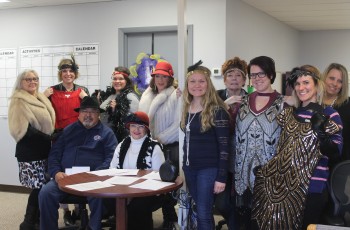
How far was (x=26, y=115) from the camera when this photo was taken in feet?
12.8

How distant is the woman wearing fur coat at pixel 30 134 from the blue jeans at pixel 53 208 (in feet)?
1.69

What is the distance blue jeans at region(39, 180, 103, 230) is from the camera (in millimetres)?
3395

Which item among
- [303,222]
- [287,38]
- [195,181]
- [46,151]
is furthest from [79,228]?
[287,38]

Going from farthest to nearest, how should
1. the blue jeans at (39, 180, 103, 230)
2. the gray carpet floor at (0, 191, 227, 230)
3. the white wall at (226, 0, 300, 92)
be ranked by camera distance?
1. the white wall at (226, 0, 300, 92)
2. the gray carpet floor at (0, 191, 227, 230)
3. the blue jeans at (39, 180, 103, 230)

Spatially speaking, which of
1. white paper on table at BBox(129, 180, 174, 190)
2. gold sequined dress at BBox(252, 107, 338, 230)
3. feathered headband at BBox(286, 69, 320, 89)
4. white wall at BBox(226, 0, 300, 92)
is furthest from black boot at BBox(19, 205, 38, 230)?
feathered headband at BBox(286, 69, 320, 89)

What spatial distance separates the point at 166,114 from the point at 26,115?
51.0 inches

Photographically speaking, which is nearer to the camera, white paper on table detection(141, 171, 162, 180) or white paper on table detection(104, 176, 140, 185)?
white paper on table detection(104, 176, 140, 185)

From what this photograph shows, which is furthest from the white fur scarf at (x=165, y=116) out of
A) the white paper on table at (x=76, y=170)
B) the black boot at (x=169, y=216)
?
the white paper on table at (x=76, y=170)

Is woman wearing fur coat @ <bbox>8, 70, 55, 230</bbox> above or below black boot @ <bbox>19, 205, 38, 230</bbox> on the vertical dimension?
above

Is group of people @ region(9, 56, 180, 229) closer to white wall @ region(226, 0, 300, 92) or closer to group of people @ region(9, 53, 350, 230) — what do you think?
group of people @ region(9, 53, 350, 230)

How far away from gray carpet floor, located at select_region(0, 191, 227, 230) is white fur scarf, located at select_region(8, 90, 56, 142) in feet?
3.17

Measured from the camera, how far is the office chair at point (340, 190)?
2.70m

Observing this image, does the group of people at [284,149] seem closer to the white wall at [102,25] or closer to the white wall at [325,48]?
the white wall at [102,25]

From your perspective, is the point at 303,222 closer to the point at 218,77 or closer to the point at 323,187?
the point at 323,187
